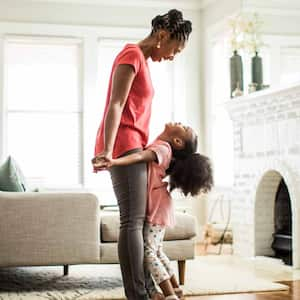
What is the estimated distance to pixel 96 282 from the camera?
14.3 ft

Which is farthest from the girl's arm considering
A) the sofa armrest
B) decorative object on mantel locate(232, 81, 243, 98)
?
decorative object on mantel locate(232, 81, 243, 98)

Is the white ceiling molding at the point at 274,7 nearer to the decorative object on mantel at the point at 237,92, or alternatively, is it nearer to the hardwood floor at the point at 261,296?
the decorative object on mantel at the point at 237,92

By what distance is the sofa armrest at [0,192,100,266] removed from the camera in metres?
3.88

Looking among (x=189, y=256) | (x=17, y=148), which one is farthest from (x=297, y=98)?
(x=17, y=148)

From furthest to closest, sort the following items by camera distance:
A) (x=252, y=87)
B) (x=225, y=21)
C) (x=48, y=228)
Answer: (x=225, y=21) → (x=252, y=87) → (x=48, y=228)

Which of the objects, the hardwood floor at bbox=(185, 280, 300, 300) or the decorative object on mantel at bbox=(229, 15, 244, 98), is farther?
the decorative object on mantel at bbox=(229, 15, 244, 98)

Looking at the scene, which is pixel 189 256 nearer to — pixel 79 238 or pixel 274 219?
pixel 79 238

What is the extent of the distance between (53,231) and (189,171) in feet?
4.05

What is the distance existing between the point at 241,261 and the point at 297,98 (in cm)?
148

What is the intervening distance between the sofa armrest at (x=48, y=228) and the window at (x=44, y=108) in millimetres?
3495

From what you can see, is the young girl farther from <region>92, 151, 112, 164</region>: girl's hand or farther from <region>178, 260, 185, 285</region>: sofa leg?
<region>178, 260, 185, 285</region>: sofa leg

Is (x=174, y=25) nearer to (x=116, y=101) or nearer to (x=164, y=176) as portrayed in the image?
(x=116, y=101)

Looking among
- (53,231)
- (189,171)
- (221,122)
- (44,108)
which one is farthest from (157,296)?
(44,108)

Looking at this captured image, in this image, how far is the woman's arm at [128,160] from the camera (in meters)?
2.59
